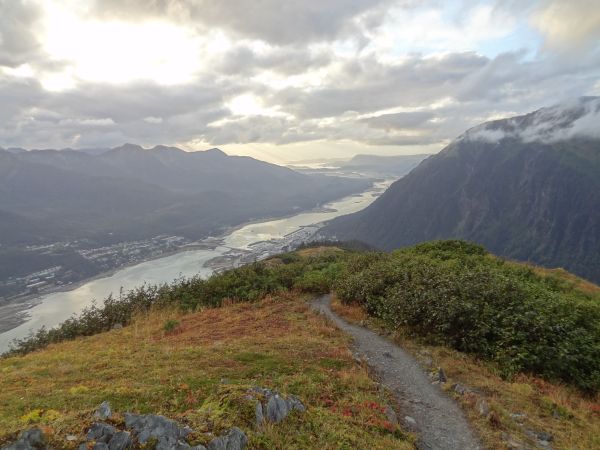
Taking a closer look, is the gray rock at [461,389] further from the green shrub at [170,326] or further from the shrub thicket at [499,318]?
the green shrub at [170,326]

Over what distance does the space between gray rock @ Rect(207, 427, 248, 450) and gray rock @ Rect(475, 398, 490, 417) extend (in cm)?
736

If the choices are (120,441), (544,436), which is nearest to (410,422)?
(544,436)

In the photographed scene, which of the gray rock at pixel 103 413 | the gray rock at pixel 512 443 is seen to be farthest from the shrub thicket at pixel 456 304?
the gray rock at pixel 103 413

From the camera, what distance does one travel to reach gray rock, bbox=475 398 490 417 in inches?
418

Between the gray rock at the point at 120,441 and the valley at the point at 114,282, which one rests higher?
the gray rock at the point at 120,441

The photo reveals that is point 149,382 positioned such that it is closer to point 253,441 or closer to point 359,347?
point 253,441

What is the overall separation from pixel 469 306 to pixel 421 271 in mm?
6296

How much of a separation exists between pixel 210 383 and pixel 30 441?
211 inches

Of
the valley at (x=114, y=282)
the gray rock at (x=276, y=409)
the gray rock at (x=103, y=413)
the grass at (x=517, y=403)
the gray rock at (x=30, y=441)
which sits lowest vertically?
the valley at (x=114, y=282)

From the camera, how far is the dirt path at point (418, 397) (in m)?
9.64

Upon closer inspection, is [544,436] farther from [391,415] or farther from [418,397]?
[391,415]

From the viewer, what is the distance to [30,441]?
571cm

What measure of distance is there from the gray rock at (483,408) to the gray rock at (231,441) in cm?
736

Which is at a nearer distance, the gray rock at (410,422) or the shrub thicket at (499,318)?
the gray rock at (410,422)
